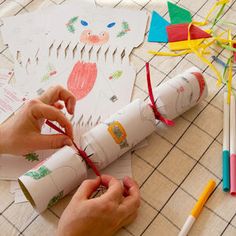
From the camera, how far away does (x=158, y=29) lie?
0.89m

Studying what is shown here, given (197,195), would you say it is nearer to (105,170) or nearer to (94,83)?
(105,170)

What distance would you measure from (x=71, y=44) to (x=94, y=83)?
11cm

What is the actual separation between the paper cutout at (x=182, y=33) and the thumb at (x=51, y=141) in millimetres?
325

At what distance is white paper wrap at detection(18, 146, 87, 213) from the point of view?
0.65 metres

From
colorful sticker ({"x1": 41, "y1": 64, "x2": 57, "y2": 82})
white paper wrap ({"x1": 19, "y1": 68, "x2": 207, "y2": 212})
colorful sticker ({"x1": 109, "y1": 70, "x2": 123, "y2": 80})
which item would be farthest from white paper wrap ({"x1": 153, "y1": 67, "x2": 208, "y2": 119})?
colorful sticker ({"x1": 41, "y1": 64, "x2": 57, "y2": 82})

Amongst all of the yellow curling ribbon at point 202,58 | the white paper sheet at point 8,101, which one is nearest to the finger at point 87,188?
the white paper sheet at point 8,101

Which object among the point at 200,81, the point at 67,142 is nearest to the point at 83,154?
the point at 67,142

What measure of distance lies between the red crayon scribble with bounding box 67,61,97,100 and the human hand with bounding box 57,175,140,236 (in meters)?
0.20

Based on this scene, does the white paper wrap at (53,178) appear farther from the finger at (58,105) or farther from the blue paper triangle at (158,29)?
the blue paper triangle at (158,29)

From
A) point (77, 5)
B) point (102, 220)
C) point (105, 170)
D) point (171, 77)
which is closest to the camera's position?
point (102, 220)

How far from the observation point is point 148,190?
71 centimetres

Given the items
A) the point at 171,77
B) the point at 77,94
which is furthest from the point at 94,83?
the point at 171,77

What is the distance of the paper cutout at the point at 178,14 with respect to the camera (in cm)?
91

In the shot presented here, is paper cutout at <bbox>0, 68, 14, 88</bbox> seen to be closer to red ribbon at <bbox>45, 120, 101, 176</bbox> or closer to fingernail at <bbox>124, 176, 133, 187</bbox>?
red ribbon at <bbox>45, 120, 101, 176</bbox>
